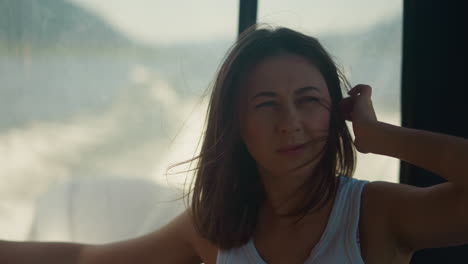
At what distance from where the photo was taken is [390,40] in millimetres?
1533

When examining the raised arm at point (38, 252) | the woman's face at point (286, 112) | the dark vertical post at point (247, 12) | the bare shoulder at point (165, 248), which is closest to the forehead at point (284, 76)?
the woman's face at point (286, 112)

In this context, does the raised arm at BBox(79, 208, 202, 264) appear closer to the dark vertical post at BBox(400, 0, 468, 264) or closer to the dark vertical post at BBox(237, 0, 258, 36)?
the dark vertical post at BBox(237, 0, 258, 36)

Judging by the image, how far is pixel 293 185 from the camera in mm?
1046

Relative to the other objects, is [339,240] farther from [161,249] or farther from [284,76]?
[161,249]

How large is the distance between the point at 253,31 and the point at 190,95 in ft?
1.52

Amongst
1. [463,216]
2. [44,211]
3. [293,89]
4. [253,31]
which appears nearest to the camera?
[463,216]

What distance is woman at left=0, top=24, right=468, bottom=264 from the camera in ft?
2.68

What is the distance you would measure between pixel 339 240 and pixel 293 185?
0.58 ft

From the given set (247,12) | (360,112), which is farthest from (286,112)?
(247,12)

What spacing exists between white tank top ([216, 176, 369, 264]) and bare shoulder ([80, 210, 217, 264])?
0.13 metres

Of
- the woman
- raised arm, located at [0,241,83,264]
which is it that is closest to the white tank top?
the woman

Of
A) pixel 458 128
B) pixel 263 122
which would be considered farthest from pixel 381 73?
pixel 263 122

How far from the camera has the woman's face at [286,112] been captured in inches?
35.9

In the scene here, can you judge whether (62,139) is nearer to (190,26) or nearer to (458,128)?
(190,26)
